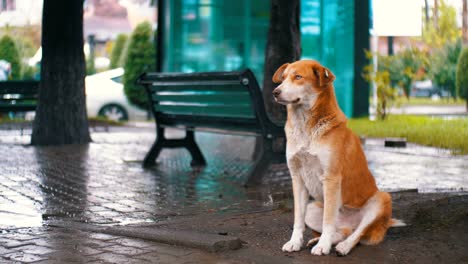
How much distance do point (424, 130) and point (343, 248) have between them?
7.33 metres

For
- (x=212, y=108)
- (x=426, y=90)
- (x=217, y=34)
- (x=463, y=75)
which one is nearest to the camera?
(x=212, y=108)

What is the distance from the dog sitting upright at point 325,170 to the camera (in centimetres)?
508

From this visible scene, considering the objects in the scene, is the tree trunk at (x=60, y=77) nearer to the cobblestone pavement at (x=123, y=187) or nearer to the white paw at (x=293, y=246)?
the cobblestone pavement at (x=123, y=187)

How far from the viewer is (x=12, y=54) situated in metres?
20.8

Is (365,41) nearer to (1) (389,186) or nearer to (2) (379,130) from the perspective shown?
(2) (379,130)

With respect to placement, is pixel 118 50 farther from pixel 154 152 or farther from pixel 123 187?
pixel 123 187

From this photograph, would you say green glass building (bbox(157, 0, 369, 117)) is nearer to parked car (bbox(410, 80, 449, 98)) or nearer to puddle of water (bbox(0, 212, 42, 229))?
parked car (bbox(410, 80, 449, 98))

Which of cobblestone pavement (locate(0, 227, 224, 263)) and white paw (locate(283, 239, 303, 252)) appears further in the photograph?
white paw (locate(283, 239, 303, 252))

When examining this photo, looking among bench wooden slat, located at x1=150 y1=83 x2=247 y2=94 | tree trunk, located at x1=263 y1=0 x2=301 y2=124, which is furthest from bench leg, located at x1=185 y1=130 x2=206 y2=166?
tree trunk, located at x1=263 y1=0 x2=301 y2=124

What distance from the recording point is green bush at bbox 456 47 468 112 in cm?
1115

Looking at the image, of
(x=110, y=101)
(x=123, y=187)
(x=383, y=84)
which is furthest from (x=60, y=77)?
(x=110, y=101)

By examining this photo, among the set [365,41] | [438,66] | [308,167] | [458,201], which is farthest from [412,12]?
[308,167]

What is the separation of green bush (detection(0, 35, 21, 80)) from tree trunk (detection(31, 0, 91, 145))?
7604mm

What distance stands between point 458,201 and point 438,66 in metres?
5.91
